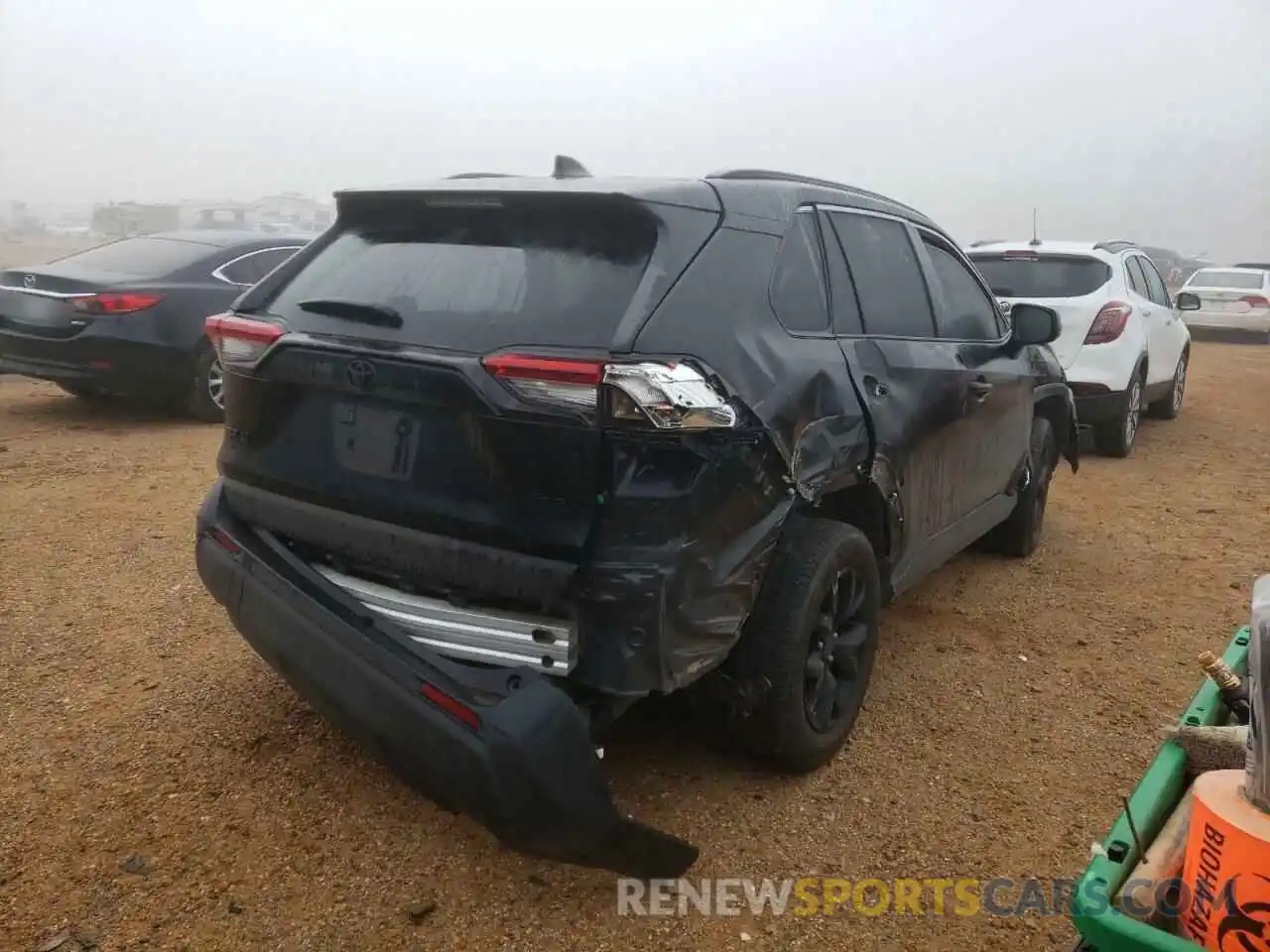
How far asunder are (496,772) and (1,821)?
156cm

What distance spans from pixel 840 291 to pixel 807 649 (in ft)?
3.76

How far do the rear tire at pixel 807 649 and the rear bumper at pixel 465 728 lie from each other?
20.3 inches

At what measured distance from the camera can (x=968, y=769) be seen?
3211 millimetres

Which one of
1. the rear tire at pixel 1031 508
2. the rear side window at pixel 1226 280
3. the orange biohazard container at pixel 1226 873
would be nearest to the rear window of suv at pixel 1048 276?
the rear tire at pixel 1031 508

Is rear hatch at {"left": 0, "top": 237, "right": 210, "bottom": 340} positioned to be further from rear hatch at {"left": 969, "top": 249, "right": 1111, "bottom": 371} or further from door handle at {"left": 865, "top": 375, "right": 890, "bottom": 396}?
rear hatch at {"left": 969, "top": 249, "right": 1111, "bottom": 371}

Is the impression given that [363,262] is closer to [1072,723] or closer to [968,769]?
[968,769]

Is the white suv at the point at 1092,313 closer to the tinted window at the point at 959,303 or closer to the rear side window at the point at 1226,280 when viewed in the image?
the tinted window at the point at 959,303

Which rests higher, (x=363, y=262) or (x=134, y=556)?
(x=363, y=262)

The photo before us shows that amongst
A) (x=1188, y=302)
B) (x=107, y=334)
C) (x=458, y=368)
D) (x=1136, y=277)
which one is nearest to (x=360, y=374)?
(x=458, y=368)

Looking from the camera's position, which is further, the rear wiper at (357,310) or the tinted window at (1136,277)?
the tinted window at (1136,277)

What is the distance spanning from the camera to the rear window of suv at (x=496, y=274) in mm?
2443

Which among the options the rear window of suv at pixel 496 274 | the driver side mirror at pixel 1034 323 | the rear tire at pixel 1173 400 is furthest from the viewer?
the rear tire at pixel 1173 400

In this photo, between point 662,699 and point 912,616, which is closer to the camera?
point 662,699

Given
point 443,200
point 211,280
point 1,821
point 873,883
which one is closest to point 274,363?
point 443,200
